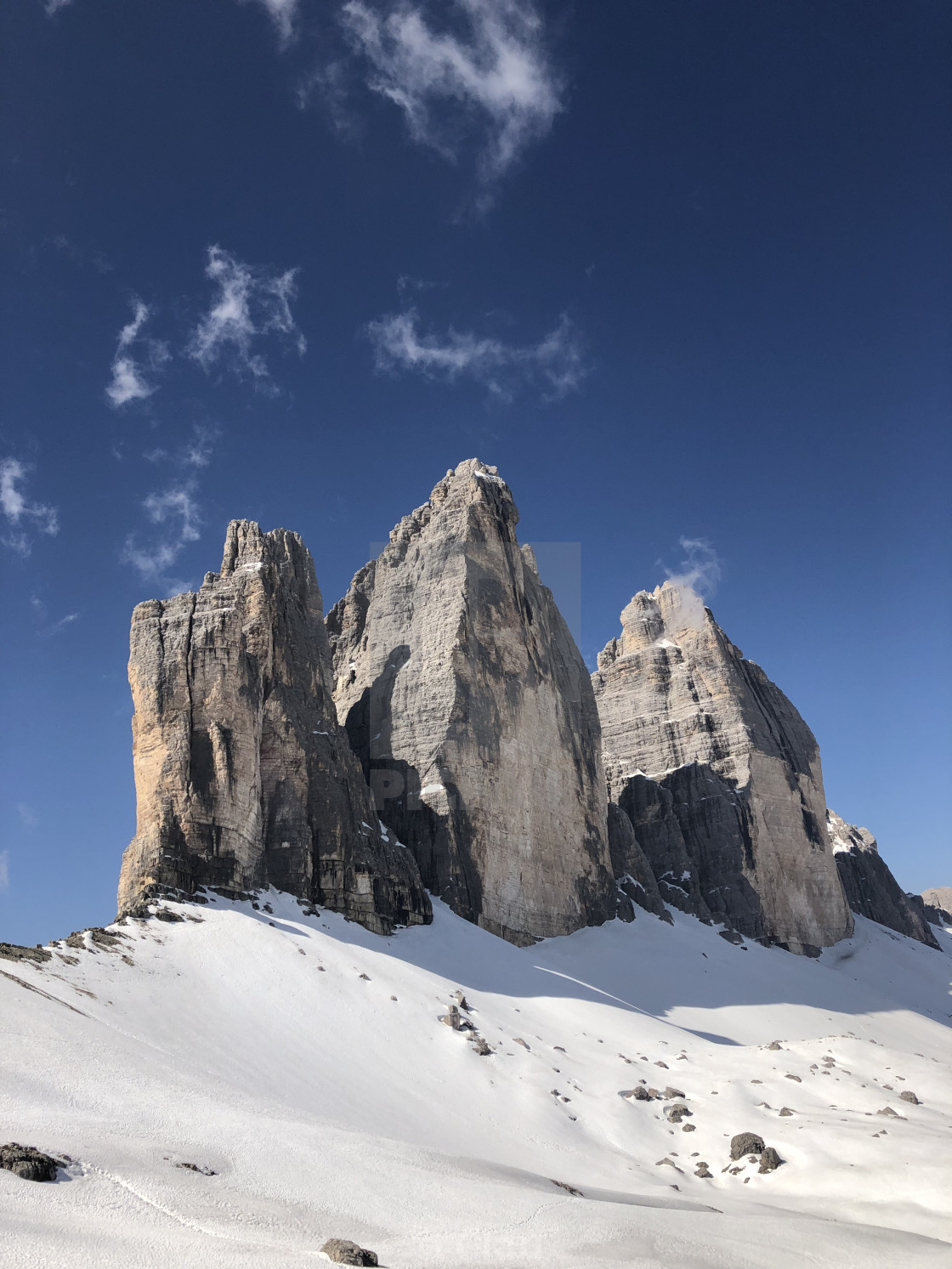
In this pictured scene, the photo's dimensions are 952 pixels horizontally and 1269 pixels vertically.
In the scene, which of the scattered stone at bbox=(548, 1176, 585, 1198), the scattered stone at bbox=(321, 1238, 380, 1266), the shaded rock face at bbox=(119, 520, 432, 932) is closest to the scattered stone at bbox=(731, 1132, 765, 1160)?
the scattered stone at bbox=(548, 1176, 585, 1198)

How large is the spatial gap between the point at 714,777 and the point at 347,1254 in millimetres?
57644

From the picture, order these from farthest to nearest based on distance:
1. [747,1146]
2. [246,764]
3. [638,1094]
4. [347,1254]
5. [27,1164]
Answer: [246,764] < [638,1094] < [747,1146] < [27,1164] < [347,1254]

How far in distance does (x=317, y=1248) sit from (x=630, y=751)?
6278 cm

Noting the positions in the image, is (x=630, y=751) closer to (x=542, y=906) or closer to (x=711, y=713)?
(x=711, y=713)

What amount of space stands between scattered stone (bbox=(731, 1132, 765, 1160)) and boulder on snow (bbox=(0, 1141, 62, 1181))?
12.3m

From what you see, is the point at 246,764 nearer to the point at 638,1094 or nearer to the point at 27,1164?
the point at 638,1094

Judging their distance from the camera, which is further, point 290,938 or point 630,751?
point 630,751

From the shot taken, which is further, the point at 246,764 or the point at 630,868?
the point at 630,868

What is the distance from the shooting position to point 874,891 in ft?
251

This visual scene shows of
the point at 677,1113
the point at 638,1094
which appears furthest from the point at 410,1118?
the point at 638,1094

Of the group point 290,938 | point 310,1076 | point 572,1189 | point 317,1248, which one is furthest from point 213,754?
point 317,1248

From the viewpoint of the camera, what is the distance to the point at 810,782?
6638 cm

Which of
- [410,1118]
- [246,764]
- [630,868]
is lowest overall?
[410,1118]

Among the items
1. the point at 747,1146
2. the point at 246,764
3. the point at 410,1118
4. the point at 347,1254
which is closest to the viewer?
the point at 347,1254
